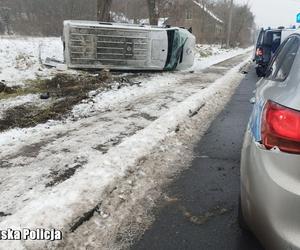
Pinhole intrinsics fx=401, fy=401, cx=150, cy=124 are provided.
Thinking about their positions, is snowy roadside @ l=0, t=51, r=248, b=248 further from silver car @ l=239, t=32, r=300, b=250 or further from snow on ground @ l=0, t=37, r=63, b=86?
snow on ground @ l=0, t=37, r=63, b=86

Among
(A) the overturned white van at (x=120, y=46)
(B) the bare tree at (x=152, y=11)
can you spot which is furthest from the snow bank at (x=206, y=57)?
(A) the overturned white van at (x=120, y=46)

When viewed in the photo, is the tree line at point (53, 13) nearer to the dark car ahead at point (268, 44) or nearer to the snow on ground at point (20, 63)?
the dark car ahead at point (268, 44)

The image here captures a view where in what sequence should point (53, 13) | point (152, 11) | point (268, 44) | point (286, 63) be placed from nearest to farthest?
point (286, 63) < point (268, 44) < point (152, 11) < point (53, 13)

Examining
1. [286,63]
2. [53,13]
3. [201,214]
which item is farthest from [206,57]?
[286,63]

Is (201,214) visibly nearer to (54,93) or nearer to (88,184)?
(88,184)

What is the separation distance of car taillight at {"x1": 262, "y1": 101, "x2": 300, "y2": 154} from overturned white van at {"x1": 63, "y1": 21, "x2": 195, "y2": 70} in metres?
11.0

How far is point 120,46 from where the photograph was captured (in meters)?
13.4

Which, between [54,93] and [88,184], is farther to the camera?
[54,93]

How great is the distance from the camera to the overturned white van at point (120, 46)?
12820mm

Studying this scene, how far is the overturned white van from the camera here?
12.8m

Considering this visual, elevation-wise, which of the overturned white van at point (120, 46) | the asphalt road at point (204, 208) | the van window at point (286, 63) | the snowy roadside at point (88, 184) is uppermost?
the van window at point (286, 63)

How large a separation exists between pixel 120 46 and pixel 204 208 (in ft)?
33.3

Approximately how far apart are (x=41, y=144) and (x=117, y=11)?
39.7 meters

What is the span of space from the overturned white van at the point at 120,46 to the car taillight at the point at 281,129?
1101 centimetres
